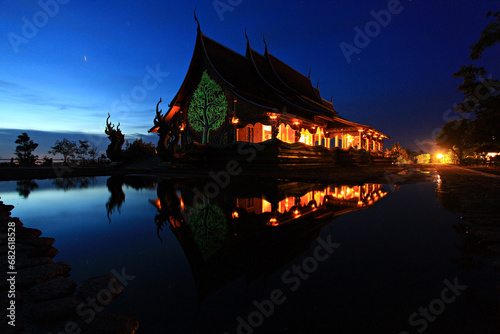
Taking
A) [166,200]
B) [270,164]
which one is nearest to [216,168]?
[270,164]

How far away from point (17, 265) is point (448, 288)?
10.4 feet

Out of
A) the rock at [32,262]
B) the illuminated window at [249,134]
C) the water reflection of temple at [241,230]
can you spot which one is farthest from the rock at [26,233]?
the illuminated window at [249,134]

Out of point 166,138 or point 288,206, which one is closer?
point 288,206

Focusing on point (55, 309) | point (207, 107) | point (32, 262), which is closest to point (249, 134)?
point (207, 107)

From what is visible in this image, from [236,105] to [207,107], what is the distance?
326 centimetres

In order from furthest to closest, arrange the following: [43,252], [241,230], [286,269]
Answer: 1. [241,230]
2. [43,252]
3. [286,269]

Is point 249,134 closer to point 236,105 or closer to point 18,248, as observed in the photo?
point 236,105

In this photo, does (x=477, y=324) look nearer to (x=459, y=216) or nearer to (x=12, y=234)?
(x=459, y=216)

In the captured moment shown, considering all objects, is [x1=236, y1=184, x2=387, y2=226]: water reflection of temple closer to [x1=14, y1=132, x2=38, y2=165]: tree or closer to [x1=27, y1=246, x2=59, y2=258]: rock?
[x1=27, y1=246, x2=59, y2=258]: rock

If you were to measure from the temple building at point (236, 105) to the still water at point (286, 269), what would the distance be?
1158 centimetres

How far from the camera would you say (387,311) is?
1.23 meters

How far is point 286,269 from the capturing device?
68.4 inches

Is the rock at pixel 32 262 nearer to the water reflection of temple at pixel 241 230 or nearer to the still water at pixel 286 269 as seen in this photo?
the still water at pixel 286 269

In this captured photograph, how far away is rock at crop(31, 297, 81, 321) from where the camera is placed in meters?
1.19
